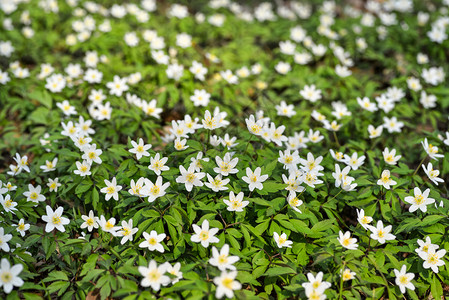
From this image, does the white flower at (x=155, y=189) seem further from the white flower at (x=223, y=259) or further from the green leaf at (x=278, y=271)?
the green leaf at (x=278, y=271)

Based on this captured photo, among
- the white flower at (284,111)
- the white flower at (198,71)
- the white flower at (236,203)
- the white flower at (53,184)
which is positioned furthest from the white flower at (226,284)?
the white flower at (198,71)

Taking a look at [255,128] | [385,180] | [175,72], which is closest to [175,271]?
[255,128]

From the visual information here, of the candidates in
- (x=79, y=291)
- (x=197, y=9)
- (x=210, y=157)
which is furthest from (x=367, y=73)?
(x=79, y=291)

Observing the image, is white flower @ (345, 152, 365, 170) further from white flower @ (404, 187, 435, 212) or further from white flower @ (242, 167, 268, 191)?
white flower @ (242, 167, 268, 191)

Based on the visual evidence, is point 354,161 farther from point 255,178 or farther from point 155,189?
point 155,189

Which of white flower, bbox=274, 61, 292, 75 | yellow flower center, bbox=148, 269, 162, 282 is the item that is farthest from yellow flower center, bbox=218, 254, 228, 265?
white flower, bbox=274, 61, 292, 75
